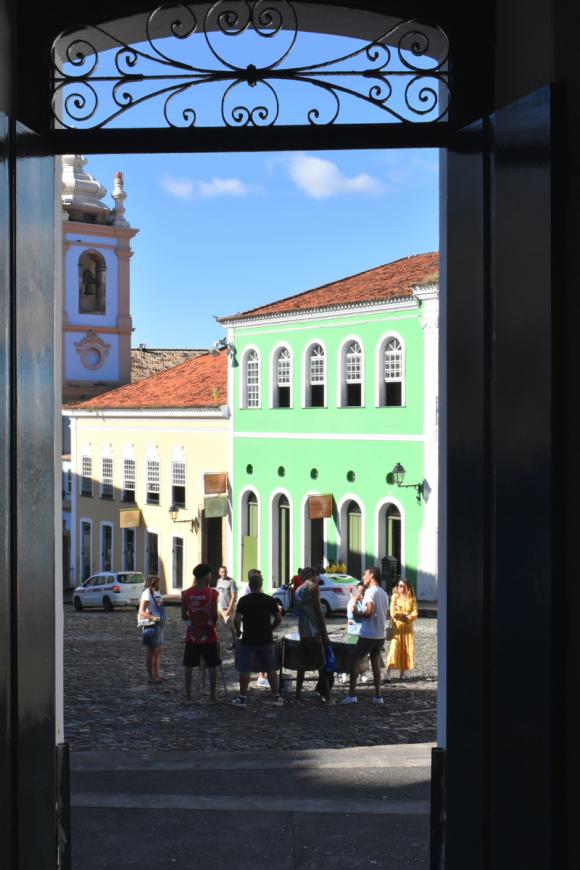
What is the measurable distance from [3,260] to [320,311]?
28433mm

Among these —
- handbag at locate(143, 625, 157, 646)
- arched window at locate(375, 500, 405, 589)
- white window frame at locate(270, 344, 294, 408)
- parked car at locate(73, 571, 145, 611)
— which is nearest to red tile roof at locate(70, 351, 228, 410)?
white window frame at locate(270, 344, 294, 408)

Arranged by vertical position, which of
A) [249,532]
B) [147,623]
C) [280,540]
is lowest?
[280,540]

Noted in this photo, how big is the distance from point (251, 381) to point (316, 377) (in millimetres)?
3120

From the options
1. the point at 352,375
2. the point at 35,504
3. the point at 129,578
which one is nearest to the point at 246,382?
the point at 352,375

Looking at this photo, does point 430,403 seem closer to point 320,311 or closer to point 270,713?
point 320,311

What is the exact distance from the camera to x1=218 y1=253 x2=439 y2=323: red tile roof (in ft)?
98.0

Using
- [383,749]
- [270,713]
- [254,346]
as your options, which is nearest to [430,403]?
[254,346]

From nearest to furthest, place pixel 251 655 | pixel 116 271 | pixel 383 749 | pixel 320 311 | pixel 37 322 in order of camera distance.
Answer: pixel 37 322, pixel 383 749, pixel 251 655, pixel 320 311, pixel 116 271

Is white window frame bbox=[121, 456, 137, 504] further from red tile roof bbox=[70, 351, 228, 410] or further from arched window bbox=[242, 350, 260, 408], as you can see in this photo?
arched window bbox=[242, 350, 260, 408]

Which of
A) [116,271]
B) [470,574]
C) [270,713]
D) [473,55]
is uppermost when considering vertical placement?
[116,271]

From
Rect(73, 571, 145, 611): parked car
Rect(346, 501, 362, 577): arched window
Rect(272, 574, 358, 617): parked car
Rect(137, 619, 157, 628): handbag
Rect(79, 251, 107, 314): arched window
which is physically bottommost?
Rect(73, 571, 145, 611): parked car

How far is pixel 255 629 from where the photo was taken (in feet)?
36.2

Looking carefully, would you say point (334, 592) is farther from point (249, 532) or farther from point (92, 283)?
point (92, 283)

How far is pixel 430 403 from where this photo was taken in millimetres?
28859
